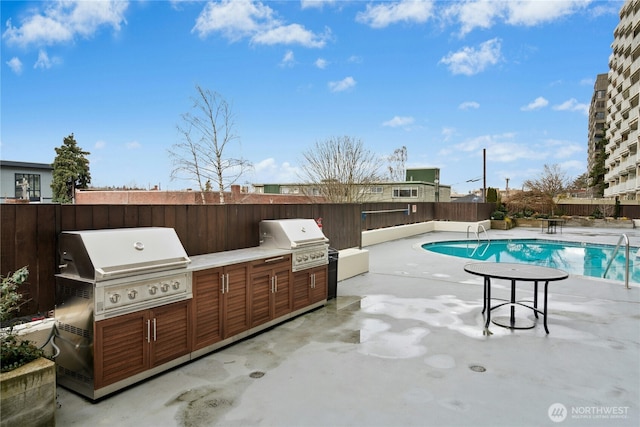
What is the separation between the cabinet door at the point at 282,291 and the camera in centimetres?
426

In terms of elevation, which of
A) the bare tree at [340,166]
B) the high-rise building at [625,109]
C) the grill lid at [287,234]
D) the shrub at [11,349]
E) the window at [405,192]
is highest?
the high-rise building at [625,109]

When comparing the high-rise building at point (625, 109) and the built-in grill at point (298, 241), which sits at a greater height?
the high-rise building at point (625, 109)

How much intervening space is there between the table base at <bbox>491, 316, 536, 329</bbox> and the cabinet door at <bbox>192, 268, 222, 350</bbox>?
3.11m

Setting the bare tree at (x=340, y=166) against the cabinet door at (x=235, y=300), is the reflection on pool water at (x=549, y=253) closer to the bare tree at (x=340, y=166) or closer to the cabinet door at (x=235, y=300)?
the bare tree at (x=340, y=166)

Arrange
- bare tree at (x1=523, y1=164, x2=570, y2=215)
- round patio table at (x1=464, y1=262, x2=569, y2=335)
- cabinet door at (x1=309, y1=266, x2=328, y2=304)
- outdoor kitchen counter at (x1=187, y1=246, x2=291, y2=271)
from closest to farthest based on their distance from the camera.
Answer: outdoor kitchen counter at (x1=187, y1=246, x2=291, y2=271) < round patio table at (x1=464, y1=262, x2=569, y2=335) < cabinet door at (x1=309, y1=266, x2=328, y2=304) < bare tree at (x1=523, y1=164, x2=570, y2=215)

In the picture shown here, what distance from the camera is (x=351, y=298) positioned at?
5.53m

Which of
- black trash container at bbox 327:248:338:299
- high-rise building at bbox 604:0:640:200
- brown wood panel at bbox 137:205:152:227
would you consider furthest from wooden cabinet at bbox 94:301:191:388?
high-rise building at bbox 604:0:640:200

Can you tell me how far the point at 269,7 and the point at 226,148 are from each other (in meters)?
7.45

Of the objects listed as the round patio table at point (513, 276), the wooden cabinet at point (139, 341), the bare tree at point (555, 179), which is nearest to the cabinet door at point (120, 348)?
Answer: the wooden cabinet at point (139, 341)

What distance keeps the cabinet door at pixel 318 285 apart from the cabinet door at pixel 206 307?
1568 millimetres

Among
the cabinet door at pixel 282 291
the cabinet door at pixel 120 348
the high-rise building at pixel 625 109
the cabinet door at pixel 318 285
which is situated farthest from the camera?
the high-rise building at pixel 625 109

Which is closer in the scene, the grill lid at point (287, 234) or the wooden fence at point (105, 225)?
the wooden fence at point (105, 225)

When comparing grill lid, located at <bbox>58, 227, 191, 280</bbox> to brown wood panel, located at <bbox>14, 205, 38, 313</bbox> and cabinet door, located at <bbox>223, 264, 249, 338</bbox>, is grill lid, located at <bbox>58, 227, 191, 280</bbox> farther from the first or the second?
cabinet door, located at <bbox>223, 264, 249, 338</bbox>

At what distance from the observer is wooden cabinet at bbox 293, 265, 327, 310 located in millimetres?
4621
